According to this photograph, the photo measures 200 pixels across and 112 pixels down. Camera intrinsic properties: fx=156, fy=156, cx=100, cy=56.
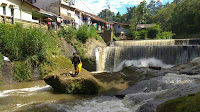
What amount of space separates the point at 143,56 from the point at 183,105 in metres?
11.6

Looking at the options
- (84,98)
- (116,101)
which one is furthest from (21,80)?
(116,101)

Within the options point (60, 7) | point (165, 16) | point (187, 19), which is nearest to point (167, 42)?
point (60, 7)

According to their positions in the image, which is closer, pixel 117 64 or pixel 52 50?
pixel 52 50

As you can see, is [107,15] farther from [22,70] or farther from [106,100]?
[106,100]

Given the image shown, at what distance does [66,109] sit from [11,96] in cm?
383

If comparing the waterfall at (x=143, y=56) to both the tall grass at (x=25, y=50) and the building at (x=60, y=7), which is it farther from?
the building at (x=60, y=7)

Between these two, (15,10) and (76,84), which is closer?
(76,84)

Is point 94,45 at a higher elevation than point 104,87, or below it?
higher

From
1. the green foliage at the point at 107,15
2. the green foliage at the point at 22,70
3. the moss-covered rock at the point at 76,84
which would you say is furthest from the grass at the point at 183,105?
the green foliage at the point at 107,15

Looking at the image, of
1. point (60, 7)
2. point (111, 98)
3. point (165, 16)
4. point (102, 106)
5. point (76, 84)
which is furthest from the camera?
point (165, 16)

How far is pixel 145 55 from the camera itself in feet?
51.3

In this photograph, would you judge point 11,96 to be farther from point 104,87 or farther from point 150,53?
point 150,53

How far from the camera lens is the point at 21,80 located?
37.7 ft

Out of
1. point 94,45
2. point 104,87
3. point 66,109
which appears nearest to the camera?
point 66,109
